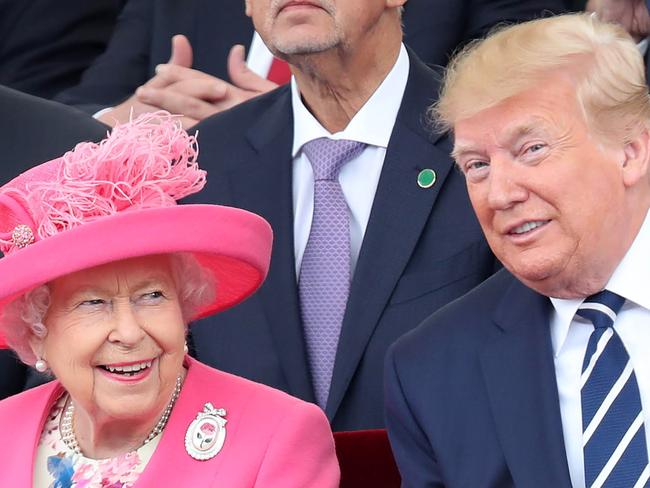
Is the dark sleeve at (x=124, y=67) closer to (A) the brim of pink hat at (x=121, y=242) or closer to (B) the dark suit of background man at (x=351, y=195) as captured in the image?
(B) the dark suit of background man at (x=351, y=195)

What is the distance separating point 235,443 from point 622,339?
0.64 meters

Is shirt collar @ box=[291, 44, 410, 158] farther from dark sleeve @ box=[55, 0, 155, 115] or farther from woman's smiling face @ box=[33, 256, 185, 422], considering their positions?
dark sleeve @ box=[55, 0, 155, 115]

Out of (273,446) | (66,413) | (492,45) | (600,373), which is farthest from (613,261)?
(66,413)

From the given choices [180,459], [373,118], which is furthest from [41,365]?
[373,118]

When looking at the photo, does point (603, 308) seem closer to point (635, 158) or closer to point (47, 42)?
point (635, 158)

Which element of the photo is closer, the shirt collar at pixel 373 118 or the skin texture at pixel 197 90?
the shirt collar at pixel 373 118

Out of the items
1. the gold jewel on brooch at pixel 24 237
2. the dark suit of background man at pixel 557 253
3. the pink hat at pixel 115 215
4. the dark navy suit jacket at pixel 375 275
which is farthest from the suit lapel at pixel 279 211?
the gold jewel on brooch at pixel 24 237

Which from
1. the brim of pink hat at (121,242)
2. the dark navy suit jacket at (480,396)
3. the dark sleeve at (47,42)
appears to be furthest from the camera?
the dark sleeve at (47,42)

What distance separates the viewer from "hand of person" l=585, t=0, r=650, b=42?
3.64 meters

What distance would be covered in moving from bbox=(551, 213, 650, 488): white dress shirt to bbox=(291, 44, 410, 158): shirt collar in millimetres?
755

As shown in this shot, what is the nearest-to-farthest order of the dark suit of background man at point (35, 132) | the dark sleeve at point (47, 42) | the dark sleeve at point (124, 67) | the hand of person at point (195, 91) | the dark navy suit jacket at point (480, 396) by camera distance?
the dark navy suit jacket at point (480, 396) < the dark suit of background man at point (35, 132) < the hand of person at point (195, 91) < the dark sleeve at point (124, 67) < the dark sleeve at point (47, 42)

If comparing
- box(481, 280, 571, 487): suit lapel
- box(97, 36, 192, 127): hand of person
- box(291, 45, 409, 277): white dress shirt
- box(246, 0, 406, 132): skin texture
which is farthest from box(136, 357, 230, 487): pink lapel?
box(97, 36, 192, 127): hand of person

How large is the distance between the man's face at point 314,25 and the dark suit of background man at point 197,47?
498 millimetres

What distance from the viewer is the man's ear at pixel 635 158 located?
8.50 feet
